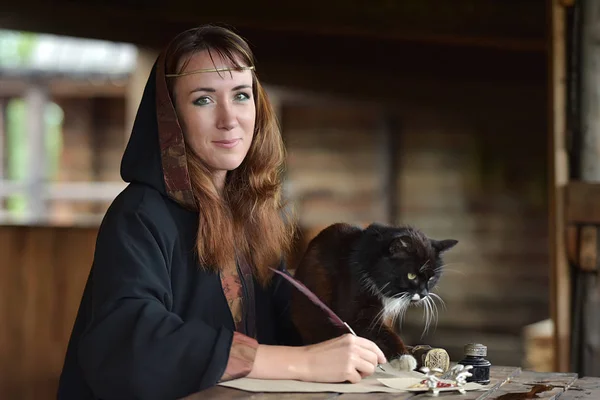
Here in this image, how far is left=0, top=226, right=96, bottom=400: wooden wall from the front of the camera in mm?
4727

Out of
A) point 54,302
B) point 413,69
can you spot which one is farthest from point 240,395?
point 413,69

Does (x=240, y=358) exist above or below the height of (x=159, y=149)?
below

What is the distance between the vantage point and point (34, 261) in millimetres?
4781

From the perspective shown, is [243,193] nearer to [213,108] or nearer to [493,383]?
[213,108]

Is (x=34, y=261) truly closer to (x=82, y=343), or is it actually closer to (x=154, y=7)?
(x=154, y=7)

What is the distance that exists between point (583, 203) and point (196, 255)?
184cm

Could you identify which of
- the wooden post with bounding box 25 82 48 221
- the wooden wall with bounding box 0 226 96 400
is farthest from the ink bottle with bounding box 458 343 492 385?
the wooden post with bounding box 25 82 48 221

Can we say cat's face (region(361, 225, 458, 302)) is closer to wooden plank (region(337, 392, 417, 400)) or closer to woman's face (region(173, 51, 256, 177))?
wooden plank (region(337, 392, 417, 400))

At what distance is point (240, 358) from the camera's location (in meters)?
1.99

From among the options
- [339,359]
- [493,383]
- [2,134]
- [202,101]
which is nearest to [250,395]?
[339,359]

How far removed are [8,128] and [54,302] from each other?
857 cm

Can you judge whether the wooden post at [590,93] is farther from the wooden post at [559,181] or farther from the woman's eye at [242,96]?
the woman's eye at [242,96]

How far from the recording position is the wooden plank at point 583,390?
2064 millimetres

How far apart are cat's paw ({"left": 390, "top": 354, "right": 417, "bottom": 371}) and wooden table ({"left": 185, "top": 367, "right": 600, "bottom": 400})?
157mm
